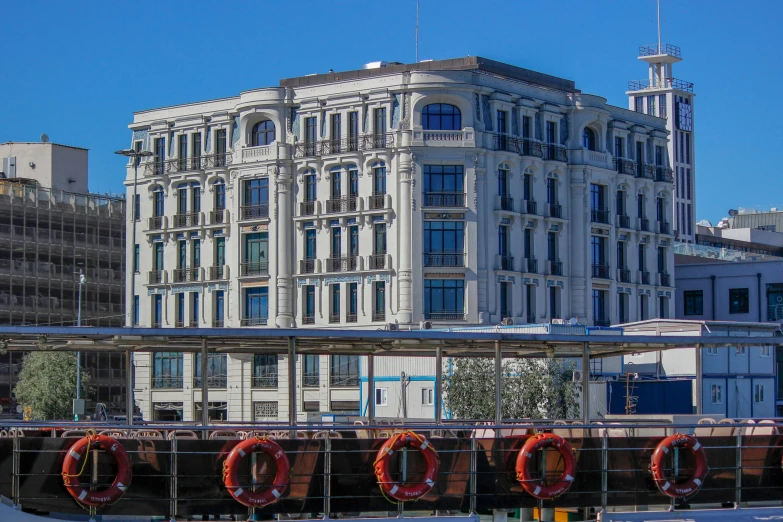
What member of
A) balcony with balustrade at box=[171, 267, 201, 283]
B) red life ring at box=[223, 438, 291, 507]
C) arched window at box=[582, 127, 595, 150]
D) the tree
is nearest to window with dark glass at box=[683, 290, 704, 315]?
arched window at box=[582, 127, 595, 150]

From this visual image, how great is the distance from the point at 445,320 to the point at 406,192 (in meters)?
8.04

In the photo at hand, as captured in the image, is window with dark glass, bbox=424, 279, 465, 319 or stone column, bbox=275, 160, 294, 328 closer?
window with dark glass, bbox=424, 279, 465, 319

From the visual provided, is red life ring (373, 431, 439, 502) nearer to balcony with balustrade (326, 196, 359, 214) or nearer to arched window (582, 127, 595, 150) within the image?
balcony with balustrade (326, 196, 359, 214)

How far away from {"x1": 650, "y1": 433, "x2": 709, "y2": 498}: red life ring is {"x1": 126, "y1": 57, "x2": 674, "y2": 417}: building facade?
181 feet

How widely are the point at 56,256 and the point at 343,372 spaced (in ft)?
121

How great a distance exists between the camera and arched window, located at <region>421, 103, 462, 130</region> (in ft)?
263

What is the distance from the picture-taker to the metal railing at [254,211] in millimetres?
84669

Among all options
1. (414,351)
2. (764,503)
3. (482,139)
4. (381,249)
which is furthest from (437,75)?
(764,503)

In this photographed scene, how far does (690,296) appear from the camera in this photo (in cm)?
9881

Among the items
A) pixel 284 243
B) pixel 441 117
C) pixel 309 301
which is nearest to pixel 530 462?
pixel 441 117

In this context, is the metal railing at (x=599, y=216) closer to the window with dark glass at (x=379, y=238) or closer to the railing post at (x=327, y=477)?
the window with dark glass at (x=379, y=238)

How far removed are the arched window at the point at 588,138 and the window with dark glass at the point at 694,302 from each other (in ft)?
56.6

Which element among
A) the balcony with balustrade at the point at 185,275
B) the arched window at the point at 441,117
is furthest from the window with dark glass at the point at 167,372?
the arched window at the point at 441,117

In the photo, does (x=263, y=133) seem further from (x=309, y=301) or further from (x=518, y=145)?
(x=518, y=145)
